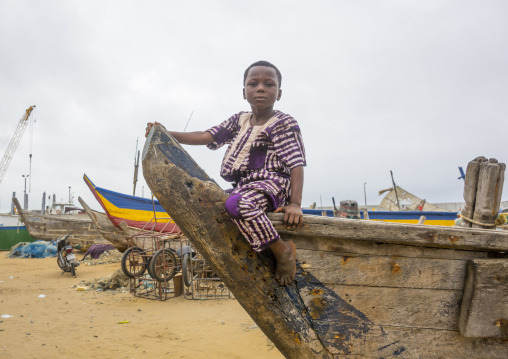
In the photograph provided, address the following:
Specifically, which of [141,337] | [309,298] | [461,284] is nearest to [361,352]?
[309,298]

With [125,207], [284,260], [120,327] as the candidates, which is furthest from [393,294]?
[125,207]

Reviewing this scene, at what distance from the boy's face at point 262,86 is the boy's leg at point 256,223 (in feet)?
1.67

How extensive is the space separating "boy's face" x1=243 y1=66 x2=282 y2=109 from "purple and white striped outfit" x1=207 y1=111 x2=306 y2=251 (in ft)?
0.33

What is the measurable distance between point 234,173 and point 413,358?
50.2 inches

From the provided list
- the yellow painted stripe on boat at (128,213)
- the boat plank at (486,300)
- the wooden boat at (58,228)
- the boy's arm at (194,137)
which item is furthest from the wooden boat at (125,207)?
the boat plank at (486,300)

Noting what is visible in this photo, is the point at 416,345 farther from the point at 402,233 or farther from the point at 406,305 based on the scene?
the point at 402,233

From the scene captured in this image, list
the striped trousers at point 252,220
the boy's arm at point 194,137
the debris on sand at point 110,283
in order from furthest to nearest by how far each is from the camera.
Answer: the debris on sand at point 110,283
the boy's arm at point 194,137
the striped trousers at point 252,220

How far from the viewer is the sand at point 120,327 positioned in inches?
149

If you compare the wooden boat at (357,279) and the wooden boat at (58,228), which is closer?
the wooden boat at (357,279)

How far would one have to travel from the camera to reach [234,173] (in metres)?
1.85

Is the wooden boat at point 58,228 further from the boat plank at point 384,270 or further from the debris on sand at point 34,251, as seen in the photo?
the boat plank at point 384,270

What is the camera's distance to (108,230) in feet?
44.2

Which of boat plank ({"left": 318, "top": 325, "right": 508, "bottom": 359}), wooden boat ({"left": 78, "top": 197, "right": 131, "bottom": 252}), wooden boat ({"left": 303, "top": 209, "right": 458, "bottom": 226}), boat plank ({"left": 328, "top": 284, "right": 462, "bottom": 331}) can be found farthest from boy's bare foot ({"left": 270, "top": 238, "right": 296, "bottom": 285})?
wooden boat ({"left": 78, "top": 197, "right": 131, "bottom": 252})

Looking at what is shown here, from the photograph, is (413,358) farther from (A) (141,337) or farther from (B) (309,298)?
(A) (141,337)
